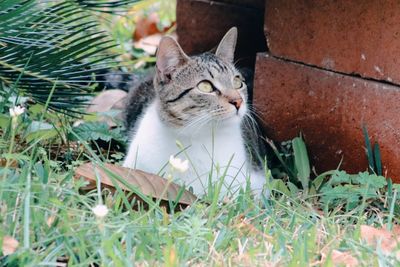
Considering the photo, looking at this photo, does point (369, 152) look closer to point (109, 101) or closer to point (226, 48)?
point (226, 48)

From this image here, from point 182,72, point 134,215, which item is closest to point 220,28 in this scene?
point 182,72

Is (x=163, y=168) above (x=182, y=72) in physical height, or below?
below

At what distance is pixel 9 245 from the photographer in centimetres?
190

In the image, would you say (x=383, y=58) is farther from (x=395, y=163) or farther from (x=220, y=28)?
(x=220, y=28)

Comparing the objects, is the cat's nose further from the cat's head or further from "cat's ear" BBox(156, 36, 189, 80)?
A: "cat's ear" BBox(156, 36, 189, 80)

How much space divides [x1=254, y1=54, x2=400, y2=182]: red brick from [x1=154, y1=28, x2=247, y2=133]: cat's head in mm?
252

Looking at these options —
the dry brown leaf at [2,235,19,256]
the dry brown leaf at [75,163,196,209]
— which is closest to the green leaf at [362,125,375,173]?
the dry brown leaf at [75,163,196,209]

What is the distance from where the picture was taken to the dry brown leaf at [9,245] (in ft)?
6.19

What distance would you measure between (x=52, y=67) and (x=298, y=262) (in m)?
1.29

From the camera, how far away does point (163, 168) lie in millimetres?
2688

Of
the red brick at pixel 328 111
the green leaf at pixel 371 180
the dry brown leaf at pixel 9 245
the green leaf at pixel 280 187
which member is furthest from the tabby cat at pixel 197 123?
the dry brown leaf at pixel 9 245

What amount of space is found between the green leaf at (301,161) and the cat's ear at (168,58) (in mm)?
524

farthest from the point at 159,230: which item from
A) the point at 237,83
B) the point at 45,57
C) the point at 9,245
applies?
the point at 237,83

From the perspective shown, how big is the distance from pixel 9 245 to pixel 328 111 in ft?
5.06
